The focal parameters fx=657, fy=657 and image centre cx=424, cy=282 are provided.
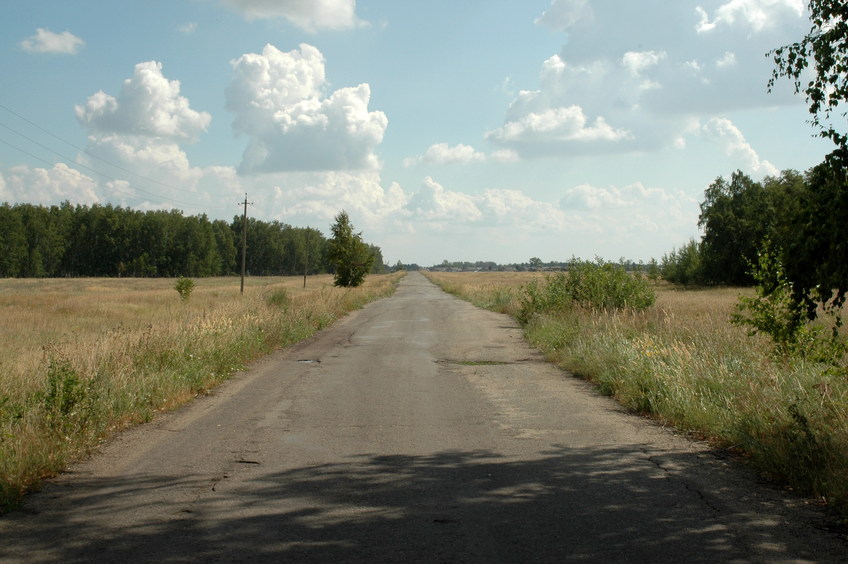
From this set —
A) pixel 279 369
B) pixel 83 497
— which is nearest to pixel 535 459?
pixel 83 497

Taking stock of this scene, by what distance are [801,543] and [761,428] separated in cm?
262

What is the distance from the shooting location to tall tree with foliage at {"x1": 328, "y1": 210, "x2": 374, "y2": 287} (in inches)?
2275

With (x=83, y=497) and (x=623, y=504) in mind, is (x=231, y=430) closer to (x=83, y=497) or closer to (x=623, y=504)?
(x=83, y=497)

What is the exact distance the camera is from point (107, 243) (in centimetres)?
11900

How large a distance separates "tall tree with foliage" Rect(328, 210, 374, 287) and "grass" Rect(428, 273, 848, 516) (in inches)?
1735

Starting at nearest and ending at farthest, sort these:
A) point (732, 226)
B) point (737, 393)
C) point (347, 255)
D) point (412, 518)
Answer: point (412, 518) → point (737, 393) → point (347, 255) → point (732, 226)

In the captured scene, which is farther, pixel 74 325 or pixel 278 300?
pixel 278 300

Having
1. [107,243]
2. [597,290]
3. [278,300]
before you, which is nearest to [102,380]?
[597,290]

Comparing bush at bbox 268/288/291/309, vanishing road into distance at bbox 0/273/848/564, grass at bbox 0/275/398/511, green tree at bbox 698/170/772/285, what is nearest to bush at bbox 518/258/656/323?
grass at bbox 0/275/398/511

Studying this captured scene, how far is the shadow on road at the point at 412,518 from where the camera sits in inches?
163

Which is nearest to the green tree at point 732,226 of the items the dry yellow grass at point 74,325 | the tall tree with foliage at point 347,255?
the tall tree with foliage at point 347,255

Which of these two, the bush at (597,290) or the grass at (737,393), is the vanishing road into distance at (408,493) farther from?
the bush at (597,290)

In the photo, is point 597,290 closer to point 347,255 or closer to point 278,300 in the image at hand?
point 278,300

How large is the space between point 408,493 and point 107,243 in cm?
12757
